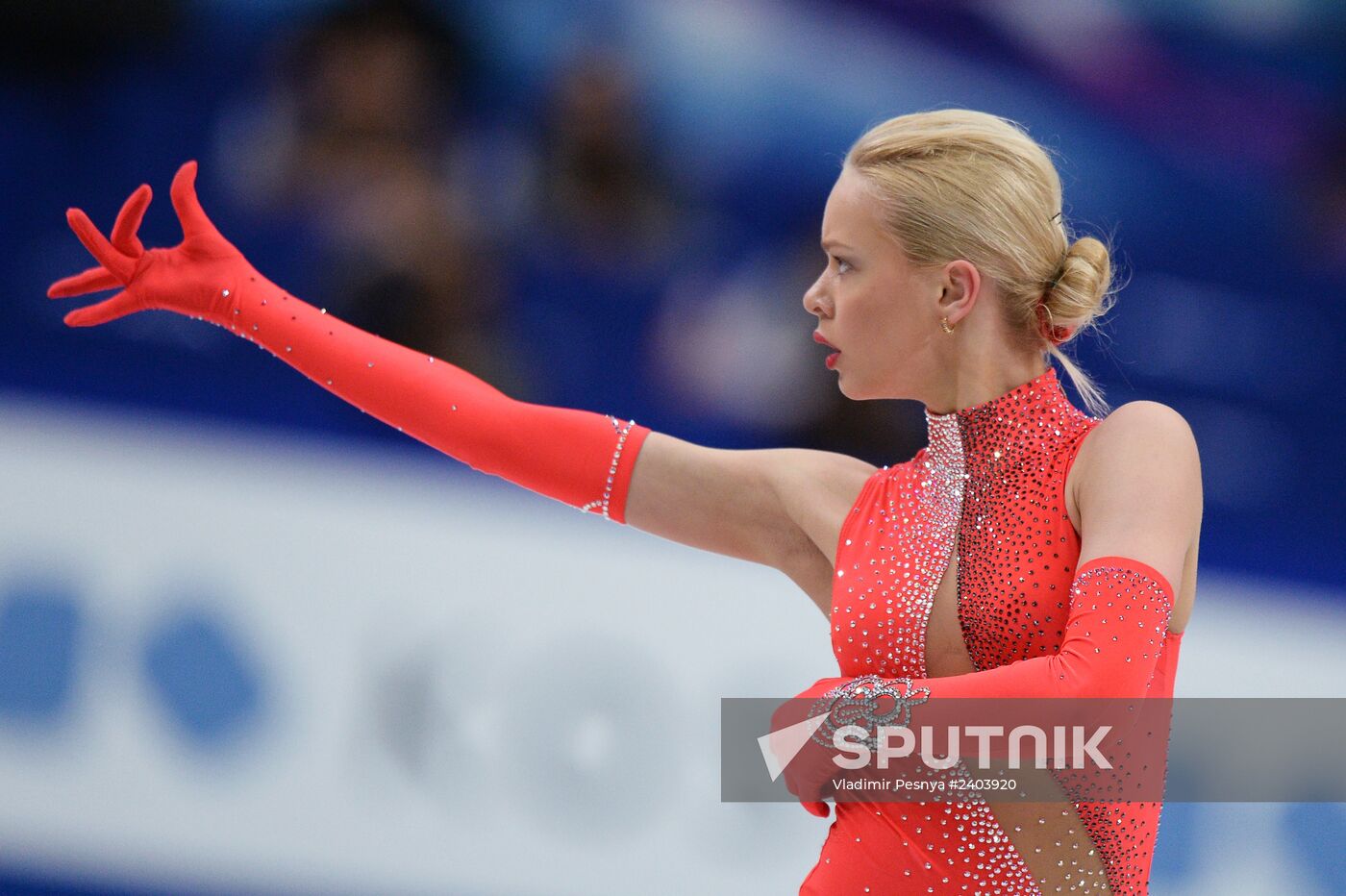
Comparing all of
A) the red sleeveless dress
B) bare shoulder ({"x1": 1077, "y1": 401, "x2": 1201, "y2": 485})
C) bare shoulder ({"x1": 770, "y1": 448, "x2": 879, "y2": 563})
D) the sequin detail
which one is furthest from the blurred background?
bare shoulder ({"x1": 1077, "y1": 401, "x2": 1201, "y2": 485})

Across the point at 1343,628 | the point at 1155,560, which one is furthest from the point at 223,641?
the point at 1343,628

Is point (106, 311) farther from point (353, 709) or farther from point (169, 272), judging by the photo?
point (353, 709)

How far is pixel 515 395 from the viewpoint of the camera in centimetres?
333

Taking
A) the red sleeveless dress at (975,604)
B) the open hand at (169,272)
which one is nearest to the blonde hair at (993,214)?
the red sleeveless dress at (975,604)

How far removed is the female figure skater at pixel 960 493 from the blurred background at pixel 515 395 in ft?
3.75

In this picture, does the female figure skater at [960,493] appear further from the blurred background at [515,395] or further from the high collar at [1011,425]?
the blurred background at [515,395]

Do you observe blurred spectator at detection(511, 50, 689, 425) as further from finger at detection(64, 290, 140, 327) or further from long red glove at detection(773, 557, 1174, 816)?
long red glove at detection(773, 557, 1174, 816)

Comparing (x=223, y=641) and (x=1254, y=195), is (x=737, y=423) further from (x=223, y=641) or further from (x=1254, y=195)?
(x=1254, y=195)

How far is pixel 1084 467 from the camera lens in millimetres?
1742

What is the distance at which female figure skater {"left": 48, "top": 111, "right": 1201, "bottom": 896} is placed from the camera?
1.64m

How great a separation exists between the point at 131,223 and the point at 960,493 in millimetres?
1356

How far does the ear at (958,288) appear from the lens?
72.6 inches

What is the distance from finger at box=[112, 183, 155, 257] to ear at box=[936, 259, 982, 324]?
121 centimetres

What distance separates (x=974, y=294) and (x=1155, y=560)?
1.45 ft
